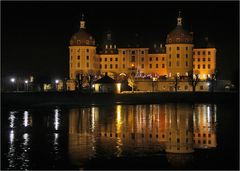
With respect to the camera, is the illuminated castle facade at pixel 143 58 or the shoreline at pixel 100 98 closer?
the shoreline at pixel 100 98

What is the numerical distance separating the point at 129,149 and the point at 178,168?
4.24 m

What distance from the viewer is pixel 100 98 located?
67.8 meters

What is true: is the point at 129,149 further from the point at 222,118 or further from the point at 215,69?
the point at 215,69

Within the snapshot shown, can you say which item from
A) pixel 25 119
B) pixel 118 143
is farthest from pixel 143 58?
pixel 118 143

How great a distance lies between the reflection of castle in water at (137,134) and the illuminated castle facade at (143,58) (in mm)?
53494

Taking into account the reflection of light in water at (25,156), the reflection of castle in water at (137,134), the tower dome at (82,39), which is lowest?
the reflection of light in water at (25,156)

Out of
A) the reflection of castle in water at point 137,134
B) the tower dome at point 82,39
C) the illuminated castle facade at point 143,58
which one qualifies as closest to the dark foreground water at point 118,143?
the reflection of castle in water at point 137,134

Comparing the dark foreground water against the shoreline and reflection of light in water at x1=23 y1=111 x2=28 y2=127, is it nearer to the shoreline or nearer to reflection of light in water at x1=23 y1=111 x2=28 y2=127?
reflection of light in water at x1=23 y1=111 x2=28 y2=127

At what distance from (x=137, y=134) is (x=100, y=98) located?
122ft

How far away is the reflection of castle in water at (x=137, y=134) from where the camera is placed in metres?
25.0

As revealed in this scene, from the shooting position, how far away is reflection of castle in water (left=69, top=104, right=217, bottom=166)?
25.0 meters

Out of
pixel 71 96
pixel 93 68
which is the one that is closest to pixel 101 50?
pixel 93 68

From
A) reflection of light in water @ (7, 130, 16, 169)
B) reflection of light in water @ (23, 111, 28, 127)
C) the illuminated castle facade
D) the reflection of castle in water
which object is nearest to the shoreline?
reflection of light in water @ (23, 111, 28, 127)

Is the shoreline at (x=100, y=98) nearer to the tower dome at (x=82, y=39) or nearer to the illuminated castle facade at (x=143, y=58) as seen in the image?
the illuminated castle facade at (x=143, y=58)
